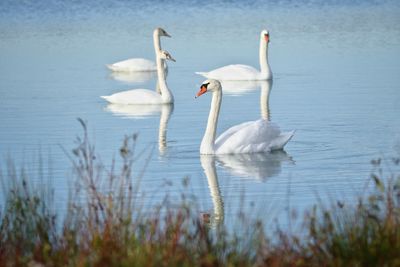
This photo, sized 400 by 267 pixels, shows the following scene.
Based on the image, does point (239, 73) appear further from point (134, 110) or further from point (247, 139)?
point (247, 139)

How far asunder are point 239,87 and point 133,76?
3314mm

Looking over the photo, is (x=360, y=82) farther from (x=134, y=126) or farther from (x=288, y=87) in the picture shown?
(x=134, y=126)

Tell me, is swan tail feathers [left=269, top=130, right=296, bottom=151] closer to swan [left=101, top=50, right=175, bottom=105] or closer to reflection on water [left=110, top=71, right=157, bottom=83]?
swan [left=101, top=50, right=175, bottom=105]

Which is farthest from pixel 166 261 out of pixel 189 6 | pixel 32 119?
pixel 189 6

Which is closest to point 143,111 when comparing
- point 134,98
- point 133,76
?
point 134,98

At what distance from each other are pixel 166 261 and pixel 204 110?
32.3 feet

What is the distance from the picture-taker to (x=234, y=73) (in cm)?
1898

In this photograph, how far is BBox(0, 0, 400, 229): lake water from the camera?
32.2ft

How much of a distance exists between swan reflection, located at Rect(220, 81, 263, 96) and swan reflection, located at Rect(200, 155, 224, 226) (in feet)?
20.7

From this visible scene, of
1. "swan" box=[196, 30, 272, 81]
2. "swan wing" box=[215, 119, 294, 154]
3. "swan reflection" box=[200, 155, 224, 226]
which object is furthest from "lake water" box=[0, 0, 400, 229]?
"swan" box=[196, 30, 272, 81]

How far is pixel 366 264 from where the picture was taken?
17.6 ft

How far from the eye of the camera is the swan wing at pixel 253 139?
37.5 ft

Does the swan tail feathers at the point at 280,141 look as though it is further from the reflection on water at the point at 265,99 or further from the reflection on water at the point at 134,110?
the reflection on water at the point at 134,110

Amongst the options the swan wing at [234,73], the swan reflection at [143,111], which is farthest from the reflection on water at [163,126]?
the swan wing at [234,73]
